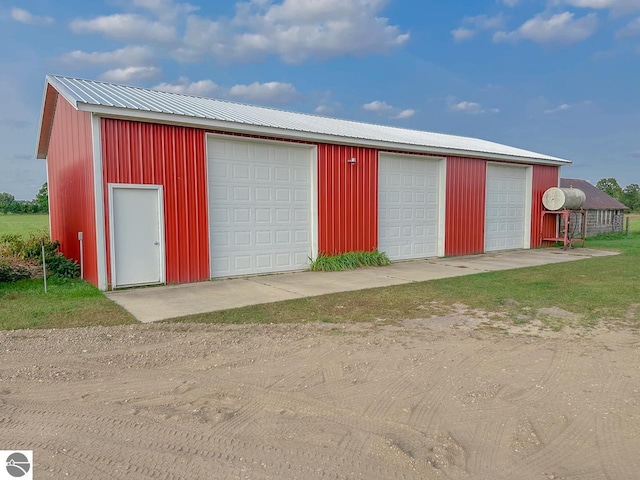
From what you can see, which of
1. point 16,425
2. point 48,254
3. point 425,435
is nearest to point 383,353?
point 425,435

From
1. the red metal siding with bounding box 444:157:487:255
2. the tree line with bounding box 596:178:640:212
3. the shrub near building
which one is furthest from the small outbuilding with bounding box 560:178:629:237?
the tree line with bounding box 596:178:640:212

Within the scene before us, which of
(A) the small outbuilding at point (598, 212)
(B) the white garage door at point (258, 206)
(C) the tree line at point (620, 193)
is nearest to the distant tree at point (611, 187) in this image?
(C) the tree line at point (620, 193)

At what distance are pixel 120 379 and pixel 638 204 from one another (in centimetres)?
7344

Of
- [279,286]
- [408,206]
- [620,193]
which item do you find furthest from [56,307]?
[620,193]

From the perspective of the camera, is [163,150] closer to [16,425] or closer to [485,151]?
[16,425]

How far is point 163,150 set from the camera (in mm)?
8734

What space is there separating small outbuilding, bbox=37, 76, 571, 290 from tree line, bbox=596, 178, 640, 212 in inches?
2256

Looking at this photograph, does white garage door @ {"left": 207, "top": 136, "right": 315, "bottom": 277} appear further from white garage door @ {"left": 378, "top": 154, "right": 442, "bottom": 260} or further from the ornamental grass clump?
white garage door @ {"left": 378, "top": 154, "right": 442, "bottom": 260}

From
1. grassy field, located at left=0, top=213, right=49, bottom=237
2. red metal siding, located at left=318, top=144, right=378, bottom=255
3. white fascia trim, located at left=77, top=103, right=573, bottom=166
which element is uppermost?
white fascia trim, located at left=77, top=103, right=573, bottom=166

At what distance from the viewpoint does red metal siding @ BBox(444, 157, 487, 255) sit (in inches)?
539

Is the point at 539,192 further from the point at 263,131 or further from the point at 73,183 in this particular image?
the point at 73,183

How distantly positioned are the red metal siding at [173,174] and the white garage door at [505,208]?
9.76m

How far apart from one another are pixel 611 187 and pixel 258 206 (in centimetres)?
6794

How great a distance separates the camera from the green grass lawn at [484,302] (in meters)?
6.07
